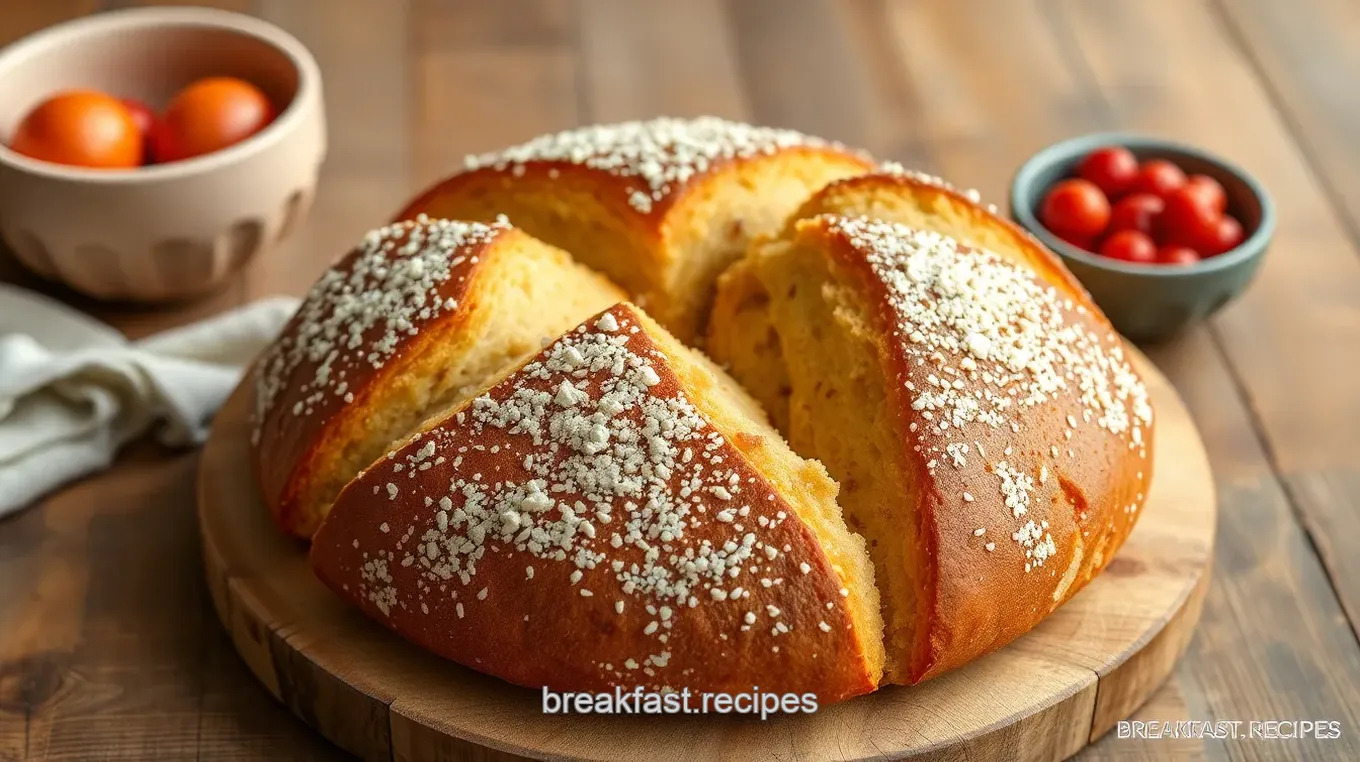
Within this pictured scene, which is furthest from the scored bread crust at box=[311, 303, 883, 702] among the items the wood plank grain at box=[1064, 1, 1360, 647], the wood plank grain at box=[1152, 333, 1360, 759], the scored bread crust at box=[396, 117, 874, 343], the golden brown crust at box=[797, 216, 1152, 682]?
the wood plank grain at box=[1064, 1, 1360, 647]

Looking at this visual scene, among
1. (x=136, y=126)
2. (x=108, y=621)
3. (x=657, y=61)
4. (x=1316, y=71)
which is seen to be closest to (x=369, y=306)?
(x=108, y=621)

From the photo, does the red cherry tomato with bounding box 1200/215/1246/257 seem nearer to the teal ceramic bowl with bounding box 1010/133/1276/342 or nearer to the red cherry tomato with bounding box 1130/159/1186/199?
the teal ceramic bowl with bounding box 1010/133/1276/342

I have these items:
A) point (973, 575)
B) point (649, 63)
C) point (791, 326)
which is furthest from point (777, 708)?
point (649, 63)

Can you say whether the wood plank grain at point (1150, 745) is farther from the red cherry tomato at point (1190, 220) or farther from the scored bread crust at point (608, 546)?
the red cherry tomato at point (1190, 220)

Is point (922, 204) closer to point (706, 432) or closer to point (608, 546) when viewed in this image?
point (706, 432)

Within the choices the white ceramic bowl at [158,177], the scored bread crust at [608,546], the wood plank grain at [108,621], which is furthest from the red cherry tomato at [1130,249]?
the wood plank grain at [108,621]

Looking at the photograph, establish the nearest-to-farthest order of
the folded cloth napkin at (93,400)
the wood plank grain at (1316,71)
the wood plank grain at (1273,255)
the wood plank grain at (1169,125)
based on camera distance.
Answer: the wood plank grain at (1169,125), the folded cloth napkin at (93,400), the wood plank grain at (1273,255), the wood plank grain at (1316,71)
